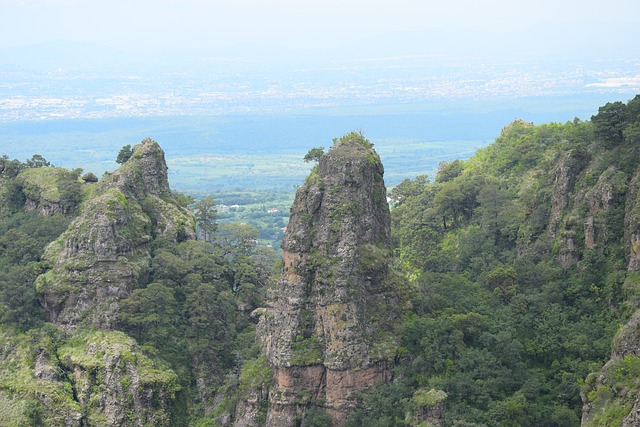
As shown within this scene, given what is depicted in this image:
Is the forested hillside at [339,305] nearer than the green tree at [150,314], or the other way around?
the forested hillside at [339,305]

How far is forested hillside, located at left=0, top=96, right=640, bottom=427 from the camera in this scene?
136 ft

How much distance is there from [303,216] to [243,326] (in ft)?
40.7

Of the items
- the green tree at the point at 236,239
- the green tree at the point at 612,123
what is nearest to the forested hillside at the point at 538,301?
the green tree at the point at 612,123

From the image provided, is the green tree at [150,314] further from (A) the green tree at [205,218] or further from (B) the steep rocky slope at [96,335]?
(A) the green tree at [205,218]

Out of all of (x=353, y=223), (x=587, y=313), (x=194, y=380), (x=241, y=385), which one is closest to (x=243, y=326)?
(x=194, y=380)

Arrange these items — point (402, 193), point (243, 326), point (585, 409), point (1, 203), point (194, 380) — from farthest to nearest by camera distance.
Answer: point (402, 193)
point (1, 203)
point (243, 326)
point (194, 380)
point (585, 409)

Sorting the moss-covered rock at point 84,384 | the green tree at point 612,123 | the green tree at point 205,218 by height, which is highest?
the green tree at point 612,123

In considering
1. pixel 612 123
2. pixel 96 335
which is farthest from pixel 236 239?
pixel 612 123

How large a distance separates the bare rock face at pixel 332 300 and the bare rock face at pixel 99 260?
996cm

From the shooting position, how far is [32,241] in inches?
2254

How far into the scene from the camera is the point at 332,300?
43.3 meters

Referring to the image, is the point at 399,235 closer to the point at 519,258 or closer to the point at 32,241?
the point at 519,258

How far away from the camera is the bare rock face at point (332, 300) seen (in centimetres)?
4295

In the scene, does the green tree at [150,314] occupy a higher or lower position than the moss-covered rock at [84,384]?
higher
